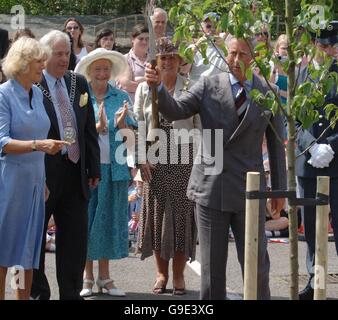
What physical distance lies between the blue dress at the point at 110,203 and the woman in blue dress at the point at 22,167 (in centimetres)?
152

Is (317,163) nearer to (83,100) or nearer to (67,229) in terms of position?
(83,100)

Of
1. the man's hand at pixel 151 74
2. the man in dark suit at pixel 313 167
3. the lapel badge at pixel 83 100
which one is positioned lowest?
the man in dark suit at pixel 313 167

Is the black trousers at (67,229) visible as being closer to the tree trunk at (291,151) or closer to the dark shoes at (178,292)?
the dark shoes at (178,292)

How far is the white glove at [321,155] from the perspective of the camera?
24.5ft

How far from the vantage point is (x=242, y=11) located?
4.43m

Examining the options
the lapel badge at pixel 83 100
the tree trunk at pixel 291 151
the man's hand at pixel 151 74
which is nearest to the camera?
the tree trunk at pixel 291 151

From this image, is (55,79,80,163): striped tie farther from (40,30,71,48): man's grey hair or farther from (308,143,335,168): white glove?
(308,143,335,168): white glove

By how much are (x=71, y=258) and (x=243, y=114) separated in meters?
1.81

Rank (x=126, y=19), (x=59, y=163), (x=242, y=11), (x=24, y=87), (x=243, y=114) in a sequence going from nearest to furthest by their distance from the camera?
(x=242, y=11), (x=243, y=114), (x=24, y=87), (x=59, y=163), (x=126, y=19)

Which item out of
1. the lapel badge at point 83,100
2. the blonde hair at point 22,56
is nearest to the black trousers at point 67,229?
the lapel badge at point 83,100

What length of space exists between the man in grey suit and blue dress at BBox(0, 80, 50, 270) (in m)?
1.08

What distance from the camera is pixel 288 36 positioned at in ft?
15.2
